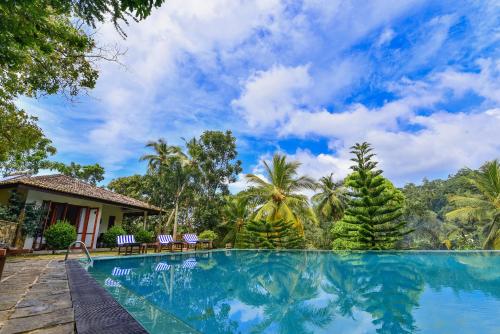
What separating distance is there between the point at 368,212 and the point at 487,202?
7.34 metres

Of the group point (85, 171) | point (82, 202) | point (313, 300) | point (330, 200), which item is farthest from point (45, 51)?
point (85, 171)

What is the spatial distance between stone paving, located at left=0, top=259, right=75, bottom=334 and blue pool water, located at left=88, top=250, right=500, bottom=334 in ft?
2.86

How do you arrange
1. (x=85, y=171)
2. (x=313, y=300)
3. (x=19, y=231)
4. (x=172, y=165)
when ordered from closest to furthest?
(x=313, y=300) < (x=19, y=231) < (x=172, y=165) < (x=85, y=171)

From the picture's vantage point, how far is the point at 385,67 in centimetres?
1452

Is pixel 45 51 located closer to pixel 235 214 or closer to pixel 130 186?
pixel 235 214

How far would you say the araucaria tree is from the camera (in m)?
14.2

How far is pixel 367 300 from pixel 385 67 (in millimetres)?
13413

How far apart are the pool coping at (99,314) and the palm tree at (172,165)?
1418 centimetres

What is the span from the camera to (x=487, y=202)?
601 inches

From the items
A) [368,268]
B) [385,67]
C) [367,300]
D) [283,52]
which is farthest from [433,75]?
[367,300]

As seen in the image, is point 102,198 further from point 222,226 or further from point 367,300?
point 367,300

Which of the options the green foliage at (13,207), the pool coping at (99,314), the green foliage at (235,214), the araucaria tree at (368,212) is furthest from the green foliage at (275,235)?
the pool coping at (99,314)

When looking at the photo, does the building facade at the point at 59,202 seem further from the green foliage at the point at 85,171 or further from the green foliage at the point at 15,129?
the green foliage at the point at 85,171

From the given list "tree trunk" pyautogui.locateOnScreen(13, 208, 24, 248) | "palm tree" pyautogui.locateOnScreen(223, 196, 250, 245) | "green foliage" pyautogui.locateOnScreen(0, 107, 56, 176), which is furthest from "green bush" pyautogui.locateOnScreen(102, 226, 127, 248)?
"palm tree" pyautogui.locateOnScreen(223, 196, 250, 245)
